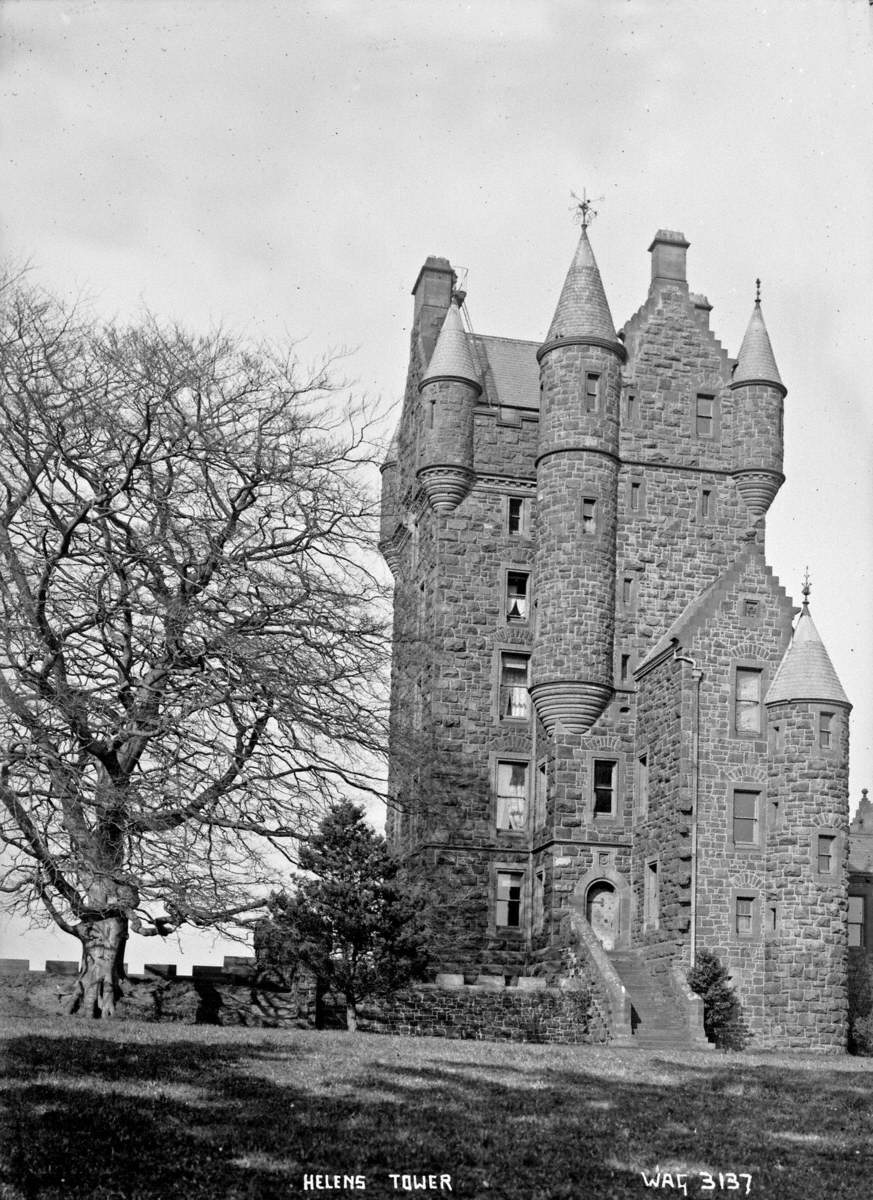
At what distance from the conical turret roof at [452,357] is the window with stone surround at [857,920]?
2198 cm

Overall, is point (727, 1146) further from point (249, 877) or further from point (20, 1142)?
point (249, 877)

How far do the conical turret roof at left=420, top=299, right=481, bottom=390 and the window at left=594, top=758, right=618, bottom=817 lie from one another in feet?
35.6

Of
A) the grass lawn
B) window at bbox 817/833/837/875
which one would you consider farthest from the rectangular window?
the grass lawn

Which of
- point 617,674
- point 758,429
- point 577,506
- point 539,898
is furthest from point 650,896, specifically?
point 758,429

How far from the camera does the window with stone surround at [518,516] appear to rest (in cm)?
4331

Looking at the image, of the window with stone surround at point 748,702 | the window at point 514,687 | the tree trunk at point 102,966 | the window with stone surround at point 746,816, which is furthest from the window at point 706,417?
the tree trunk at point 102,966

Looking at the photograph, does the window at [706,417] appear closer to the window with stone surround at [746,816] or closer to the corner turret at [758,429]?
the corner turret at [758,429]

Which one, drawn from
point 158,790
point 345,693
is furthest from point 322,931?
point 158,790

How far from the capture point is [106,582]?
23547 mm

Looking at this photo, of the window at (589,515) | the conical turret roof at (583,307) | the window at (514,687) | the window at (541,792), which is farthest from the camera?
the window at (514,687)

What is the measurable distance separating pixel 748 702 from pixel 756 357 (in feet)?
36.6

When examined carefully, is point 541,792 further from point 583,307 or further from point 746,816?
point 583,307

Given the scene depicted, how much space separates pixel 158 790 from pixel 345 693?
4634 millimetres

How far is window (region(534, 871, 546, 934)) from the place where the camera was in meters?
40.2
